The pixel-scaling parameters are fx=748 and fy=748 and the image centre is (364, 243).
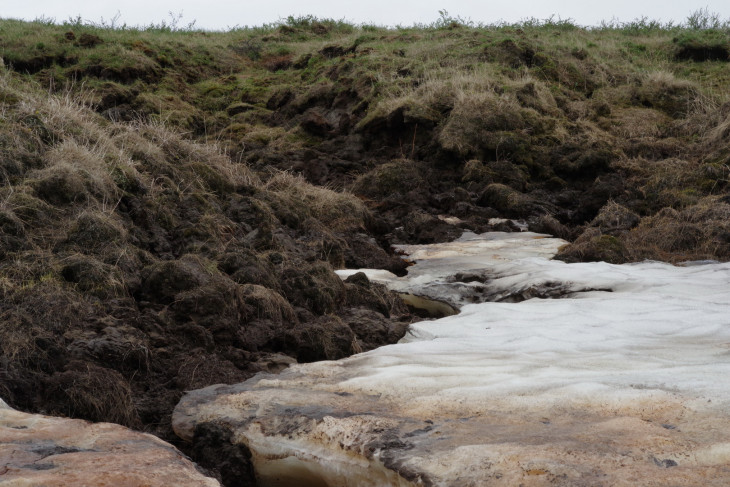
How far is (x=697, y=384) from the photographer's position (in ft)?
11.2

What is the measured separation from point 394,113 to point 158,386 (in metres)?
9.29

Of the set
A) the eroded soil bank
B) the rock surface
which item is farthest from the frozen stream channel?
the rock surface

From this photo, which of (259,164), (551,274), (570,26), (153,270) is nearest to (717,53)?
(570,26)

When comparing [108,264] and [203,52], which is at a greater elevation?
[203,52]

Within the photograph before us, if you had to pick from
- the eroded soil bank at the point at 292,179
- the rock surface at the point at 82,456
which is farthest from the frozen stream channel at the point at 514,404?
the rock surface at the point at 82,456

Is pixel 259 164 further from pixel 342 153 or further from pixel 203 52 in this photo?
pixel 203 52

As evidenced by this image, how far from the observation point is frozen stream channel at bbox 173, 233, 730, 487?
2.64 meters

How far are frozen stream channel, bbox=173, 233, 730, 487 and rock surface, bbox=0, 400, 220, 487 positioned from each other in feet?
2.08

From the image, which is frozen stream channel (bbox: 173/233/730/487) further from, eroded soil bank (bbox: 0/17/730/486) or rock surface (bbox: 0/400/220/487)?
rock surface (bbox: 0/400/220/487)

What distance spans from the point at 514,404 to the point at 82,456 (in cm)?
183

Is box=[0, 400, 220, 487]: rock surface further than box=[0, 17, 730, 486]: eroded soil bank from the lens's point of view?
No

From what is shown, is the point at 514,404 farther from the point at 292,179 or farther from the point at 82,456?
the point at 292,179

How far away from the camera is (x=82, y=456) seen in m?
2.65

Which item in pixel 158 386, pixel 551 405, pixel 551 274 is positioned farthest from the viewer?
pixel 551 274
